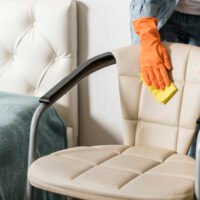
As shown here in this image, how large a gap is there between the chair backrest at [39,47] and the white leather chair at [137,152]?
0.44 metres

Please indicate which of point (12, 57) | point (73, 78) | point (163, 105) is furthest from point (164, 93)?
point (12, 57)

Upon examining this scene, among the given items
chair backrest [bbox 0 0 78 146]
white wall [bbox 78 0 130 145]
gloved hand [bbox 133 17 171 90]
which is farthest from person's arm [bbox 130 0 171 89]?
chair backrest [bbox 0 0 78 146]

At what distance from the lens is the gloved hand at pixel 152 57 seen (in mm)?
1510

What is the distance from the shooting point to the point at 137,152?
1.48 meters

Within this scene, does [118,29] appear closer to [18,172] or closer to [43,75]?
[43,75]

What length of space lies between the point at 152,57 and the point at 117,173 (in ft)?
1.29

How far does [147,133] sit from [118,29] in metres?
0.54

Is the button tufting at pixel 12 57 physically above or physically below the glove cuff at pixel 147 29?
below

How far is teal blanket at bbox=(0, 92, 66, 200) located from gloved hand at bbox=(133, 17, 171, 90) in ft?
1.66

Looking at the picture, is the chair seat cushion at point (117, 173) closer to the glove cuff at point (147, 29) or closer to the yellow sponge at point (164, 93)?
the yellow sponge at point (164, 93)

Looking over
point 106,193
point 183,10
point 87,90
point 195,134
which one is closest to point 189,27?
point 183,10

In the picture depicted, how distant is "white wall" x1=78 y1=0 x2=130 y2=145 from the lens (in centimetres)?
195

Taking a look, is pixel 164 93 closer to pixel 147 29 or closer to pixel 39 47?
pixel 147 29

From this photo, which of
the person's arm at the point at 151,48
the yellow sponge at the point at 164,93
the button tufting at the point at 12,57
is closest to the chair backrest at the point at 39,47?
the button tufting at the point at 12,57
